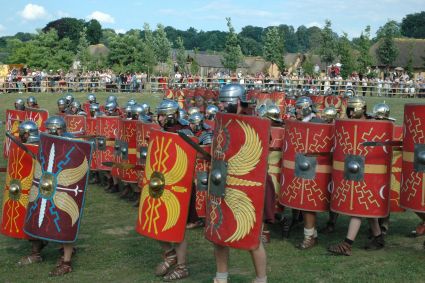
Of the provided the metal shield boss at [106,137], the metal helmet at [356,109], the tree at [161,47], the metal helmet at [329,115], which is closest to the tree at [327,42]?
the tree at [161,47]

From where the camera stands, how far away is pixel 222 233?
587cm

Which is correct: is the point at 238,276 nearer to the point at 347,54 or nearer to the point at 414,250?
the point at 414,250

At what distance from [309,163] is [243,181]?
2.60 m

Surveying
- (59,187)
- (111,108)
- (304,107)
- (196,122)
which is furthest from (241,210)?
(111,108)

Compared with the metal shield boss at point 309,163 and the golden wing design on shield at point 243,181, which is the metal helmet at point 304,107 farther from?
the golden wing design on shield at point 243,181

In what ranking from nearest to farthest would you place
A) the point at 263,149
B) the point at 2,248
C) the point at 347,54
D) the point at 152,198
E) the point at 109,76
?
the point at 263,149 < the point at 152,198 < the point at 2,248 < the point at 109,76 < the point at 347,54

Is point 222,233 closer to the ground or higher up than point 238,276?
higher up

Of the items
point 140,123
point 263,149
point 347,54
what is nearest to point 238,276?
point 263,149

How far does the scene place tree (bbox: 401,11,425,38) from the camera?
424 feet

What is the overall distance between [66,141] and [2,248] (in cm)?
236

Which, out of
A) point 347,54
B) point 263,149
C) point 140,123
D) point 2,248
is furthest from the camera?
point 347,54

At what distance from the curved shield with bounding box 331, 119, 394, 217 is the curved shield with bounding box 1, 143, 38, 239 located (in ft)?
11.9

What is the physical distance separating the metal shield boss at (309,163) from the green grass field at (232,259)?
65cm

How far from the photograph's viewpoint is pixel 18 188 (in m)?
7.75
